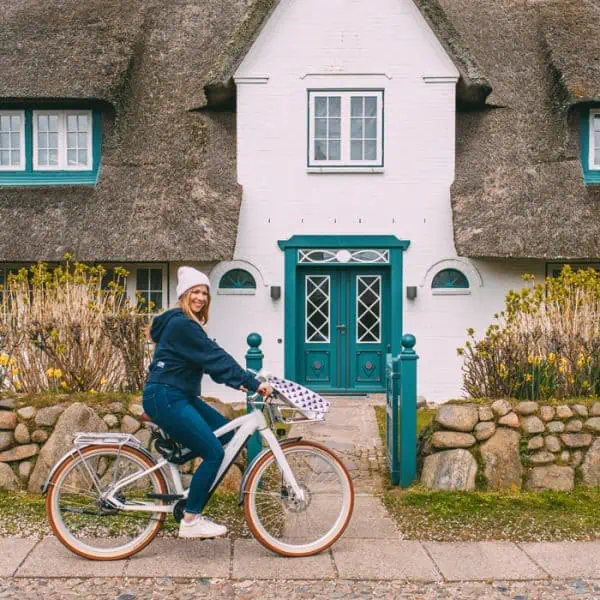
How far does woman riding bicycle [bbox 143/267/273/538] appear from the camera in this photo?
611 cm

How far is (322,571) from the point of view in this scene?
6.09 m

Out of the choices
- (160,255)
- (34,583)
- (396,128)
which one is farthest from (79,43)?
(34,583)

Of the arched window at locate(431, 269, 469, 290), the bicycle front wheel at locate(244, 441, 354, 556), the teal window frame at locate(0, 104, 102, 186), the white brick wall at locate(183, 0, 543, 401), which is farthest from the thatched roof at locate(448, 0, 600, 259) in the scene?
the bicycle front wheel at locate(244, 441, 354, 556)

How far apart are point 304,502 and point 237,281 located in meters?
8.31

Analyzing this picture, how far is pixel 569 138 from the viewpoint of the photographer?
47.3ft

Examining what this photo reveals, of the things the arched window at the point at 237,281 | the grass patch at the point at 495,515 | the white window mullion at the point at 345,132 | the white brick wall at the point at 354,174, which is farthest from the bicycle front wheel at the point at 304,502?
the white window mullion at the point at 345,132

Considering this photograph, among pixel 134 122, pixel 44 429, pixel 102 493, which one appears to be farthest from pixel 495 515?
pixel 134 122

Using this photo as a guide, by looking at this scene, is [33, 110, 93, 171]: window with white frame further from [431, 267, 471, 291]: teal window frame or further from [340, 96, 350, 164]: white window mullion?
[431, 267, 471, 291]: teal window frame

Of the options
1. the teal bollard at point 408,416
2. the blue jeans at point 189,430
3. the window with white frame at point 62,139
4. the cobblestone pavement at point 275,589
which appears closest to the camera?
the cobblestone pavement at point 275,589

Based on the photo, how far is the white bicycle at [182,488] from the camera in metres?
6.28

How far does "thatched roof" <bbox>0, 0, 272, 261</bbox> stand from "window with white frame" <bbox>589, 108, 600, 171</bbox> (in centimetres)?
572

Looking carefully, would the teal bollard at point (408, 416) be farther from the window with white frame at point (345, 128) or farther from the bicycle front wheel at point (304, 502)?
the window with white frame at point (345, 128)

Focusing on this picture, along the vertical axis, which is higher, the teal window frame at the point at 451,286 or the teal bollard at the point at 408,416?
the teal window frame at the point at 451,286

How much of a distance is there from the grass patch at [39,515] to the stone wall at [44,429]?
0.19m
